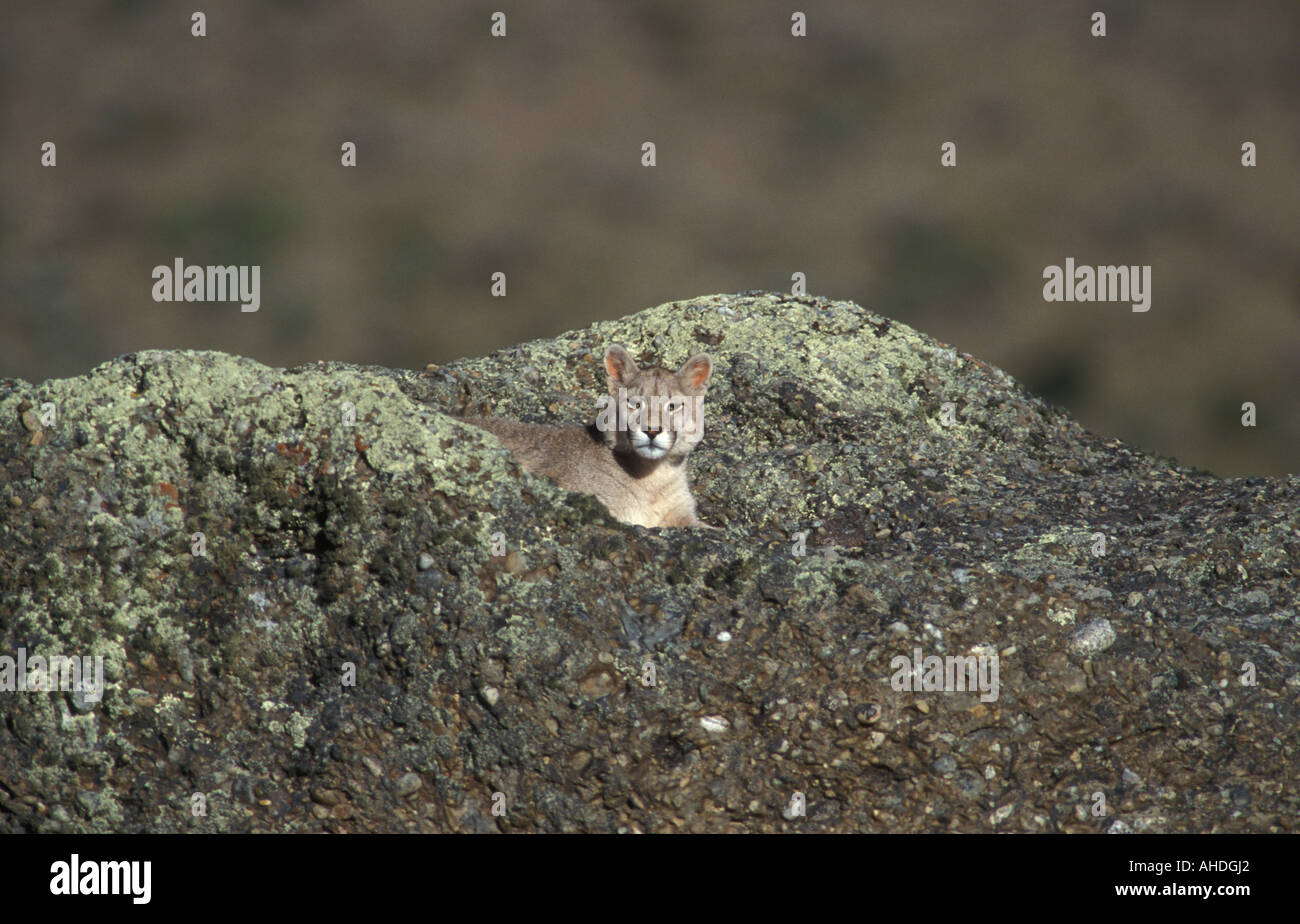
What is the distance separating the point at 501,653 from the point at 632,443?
2.81 meters

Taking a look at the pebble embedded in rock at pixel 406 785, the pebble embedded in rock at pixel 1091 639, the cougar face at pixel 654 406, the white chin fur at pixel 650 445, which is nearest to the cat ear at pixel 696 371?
the cougar face at pixel 654 406

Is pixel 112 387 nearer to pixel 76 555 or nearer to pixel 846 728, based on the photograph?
pixel 76 555

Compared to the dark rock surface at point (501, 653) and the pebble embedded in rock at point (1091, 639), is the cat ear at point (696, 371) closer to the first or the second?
the dark rock surface at point (501, 653)

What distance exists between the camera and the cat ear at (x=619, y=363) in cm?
890

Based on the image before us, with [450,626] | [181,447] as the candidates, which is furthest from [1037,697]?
[181,447]

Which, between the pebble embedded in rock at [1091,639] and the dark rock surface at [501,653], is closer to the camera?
the dark rock surface at [501,653]

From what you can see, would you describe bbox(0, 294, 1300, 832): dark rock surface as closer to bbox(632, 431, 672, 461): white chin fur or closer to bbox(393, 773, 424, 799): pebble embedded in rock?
bbox(393, 773, 424, 799): pebble embedded in rock

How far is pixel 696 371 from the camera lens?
910cm

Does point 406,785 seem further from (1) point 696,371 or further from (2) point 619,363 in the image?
(1) point 696,371

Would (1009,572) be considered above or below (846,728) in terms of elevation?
above

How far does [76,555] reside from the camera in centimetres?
654

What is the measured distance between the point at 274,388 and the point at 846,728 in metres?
3.61

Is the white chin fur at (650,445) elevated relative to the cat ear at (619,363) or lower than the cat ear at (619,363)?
lower

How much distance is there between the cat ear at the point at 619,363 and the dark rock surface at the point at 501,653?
206 cm
